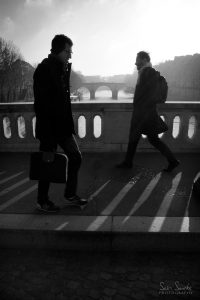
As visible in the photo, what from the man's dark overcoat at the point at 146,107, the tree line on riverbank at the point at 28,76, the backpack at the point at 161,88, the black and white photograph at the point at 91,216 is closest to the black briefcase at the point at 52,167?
the black and white photograph at the point at 91,216

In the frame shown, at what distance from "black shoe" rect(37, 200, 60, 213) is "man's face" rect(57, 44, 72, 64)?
1.52 metres

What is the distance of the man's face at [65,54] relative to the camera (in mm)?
3377

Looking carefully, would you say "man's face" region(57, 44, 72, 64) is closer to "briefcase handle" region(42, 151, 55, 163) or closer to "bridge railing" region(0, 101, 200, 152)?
"briefcase handle" region(42, 151, 55, 163)

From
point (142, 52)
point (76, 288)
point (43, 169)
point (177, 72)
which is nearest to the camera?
point (76, 288)

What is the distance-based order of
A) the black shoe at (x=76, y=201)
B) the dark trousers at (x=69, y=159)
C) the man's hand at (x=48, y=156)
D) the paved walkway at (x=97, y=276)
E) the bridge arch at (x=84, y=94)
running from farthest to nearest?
the bridge arch at (x=84, y=94)
the black shoe at (x=76, y=201)
the dark trousers at (x=69, y=159)
the man's hand at (x=48, y=156)
the paved walkway at (x=97, y=276)

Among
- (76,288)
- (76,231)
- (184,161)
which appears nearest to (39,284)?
(76,288)

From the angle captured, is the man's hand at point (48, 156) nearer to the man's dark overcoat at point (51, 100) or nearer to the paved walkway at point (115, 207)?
the man's dark overcoat at point (51, 100)


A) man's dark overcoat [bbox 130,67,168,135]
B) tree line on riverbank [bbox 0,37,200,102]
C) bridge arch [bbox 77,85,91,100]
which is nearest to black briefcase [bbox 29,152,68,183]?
man's dark overcoat [bbox 130,67,168,135]

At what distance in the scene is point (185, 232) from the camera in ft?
10.3

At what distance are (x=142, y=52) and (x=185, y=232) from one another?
2818 millimetres

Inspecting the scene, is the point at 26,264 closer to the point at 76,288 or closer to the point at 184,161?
the point at 76,288

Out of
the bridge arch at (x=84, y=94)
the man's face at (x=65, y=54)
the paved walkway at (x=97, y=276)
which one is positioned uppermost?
the bridge arch at (x=84, y=94)

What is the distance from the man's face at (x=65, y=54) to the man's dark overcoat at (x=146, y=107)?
5.78 feet

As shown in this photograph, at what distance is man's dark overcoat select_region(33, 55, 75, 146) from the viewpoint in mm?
3279
